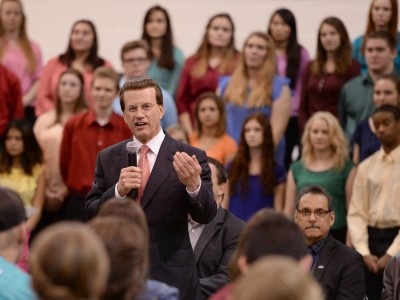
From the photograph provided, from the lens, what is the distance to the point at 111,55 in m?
9.95

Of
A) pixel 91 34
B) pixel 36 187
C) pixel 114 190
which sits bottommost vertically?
pixel 36 187

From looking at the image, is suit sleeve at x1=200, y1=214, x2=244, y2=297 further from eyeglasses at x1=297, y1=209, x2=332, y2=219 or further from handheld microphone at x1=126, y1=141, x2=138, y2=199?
handheld microphone at x1=126, y1=141, x2=138, y2=199

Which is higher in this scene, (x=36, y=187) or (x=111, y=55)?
(x=111, y=55)

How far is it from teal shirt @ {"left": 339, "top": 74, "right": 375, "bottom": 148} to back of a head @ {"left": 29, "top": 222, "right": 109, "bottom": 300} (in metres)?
4.83

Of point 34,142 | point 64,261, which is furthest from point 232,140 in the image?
point 64,261

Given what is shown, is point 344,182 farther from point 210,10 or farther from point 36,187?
point 210,10

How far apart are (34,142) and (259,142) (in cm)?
154

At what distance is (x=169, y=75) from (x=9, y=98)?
1.21m

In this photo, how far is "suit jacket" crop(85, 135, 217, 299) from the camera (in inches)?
175

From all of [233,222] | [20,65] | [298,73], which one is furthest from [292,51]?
[233,222]

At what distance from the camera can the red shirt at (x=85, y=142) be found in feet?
23.8

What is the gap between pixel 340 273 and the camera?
532 cm

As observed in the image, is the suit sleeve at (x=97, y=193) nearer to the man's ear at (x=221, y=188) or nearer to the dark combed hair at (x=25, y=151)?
the man's ear at (x=221, y=188)

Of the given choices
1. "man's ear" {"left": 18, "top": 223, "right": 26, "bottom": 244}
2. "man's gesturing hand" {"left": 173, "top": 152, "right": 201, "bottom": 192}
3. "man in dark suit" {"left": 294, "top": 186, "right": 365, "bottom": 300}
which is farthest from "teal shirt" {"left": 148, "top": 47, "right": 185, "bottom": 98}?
"man's ear" {"left": 18, "top": 223, "right": 26, "bottom": 244}
